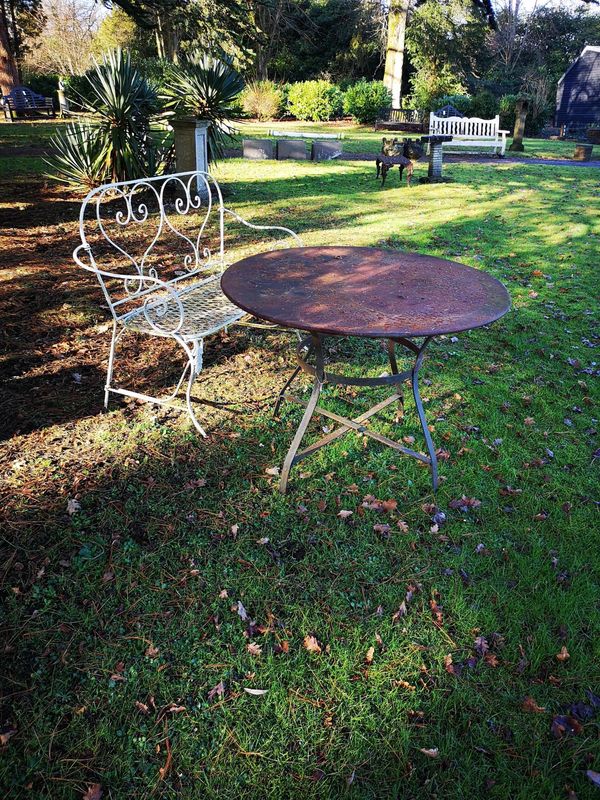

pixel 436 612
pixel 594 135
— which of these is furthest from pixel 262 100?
pixel 436 612

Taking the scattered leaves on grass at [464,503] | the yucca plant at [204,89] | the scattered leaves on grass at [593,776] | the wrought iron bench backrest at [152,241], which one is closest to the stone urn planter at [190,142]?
the yucca plant at [204,89]

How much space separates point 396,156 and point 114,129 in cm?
555

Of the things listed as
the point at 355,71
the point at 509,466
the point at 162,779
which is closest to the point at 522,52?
the point at 355,71

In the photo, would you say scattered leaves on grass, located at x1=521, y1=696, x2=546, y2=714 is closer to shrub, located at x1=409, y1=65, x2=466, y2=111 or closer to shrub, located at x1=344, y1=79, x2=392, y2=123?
shrub, located at x1=344, y1=79, x2=392, y2=123

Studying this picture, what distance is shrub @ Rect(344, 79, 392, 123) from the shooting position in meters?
23.3

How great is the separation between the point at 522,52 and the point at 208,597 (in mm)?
38452

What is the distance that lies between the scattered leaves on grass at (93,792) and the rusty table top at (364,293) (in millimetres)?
1632

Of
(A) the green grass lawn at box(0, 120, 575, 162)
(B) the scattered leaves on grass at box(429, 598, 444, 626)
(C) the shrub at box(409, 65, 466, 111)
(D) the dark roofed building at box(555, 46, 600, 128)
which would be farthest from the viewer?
(D) the dark roofed building at box(555, 46, 600, 128)

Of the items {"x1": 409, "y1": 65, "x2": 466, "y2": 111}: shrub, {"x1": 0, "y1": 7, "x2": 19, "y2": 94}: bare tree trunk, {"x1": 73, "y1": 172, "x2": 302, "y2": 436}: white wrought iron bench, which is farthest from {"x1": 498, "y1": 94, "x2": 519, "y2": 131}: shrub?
{"x1": 0, "y1": 7, "x2": 19, "y2": 94}: bare tree trunk

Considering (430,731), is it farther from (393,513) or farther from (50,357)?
(50,357)

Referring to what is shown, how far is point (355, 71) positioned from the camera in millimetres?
30703

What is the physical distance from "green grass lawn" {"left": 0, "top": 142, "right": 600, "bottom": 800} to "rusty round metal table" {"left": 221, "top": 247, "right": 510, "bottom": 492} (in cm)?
36

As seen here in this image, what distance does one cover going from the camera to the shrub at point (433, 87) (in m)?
25.1

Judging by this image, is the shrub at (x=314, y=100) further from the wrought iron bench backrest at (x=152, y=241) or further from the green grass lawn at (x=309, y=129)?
the wrought iron bench backrest at (x=152, y=241)
